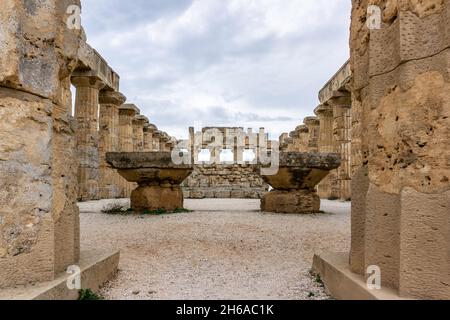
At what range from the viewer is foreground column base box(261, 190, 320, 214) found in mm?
7801

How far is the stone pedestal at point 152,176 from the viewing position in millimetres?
7457

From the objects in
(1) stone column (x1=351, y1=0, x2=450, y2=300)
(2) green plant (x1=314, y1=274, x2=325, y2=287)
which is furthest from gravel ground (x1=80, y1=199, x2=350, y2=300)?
(1) stone column (x1=351, y1=0, x2=450, y2=300)

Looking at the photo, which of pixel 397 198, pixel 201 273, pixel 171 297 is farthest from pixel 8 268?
pixel 397 198

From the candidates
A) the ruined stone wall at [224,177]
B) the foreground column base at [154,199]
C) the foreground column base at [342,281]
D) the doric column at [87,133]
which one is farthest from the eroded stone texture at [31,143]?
the ruined stone wall at [224,177]

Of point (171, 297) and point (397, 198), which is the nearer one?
point (397, 198)

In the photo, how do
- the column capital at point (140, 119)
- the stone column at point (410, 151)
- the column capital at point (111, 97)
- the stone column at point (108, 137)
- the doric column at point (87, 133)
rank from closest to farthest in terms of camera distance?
the stone column at point (410, 151) → the doric column at point (87, 133) → the stone column at point (108, 137) → the column capital at point (111, 97) → the column capital at point (140, 119)

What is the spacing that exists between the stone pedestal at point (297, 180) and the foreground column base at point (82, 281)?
5143 mm

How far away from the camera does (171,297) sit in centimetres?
252

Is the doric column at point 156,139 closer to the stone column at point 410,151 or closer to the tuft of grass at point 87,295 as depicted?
the tuft of grass at point 87,295

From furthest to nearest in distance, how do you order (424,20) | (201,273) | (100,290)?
1. (201,273)
2. (100,290)
3. (424,20)

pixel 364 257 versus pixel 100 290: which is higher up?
pixel 364 257

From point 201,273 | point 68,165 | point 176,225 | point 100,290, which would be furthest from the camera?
point 176,225
